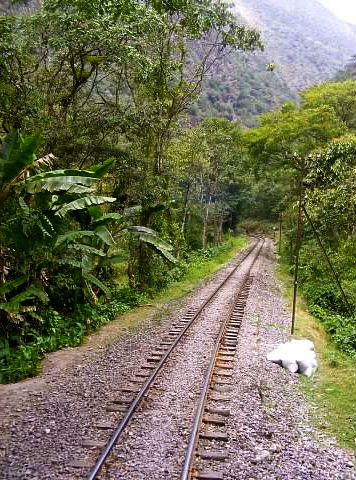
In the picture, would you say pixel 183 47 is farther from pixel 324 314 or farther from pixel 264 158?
pixel 264 158

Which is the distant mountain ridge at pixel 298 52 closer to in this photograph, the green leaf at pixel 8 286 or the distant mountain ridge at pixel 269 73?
the distant mountain ridge at pixel 269 73

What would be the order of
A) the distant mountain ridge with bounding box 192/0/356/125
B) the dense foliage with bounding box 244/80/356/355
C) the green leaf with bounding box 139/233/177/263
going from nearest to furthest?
the green leaf with bounding box 139/233/177/263 → the dense foliage with bounding box 244/80/356/355 → the distant mountain ridge with bounding box 192/0/356/125

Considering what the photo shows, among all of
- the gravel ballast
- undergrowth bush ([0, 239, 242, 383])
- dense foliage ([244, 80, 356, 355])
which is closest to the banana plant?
undergrowth bush ([0, 239, 242, 383])

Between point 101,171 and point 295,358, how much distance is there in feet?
19.0

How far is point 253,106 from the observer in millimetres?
92500

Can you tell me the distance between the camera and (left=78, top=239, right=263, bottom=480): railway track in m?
5.76

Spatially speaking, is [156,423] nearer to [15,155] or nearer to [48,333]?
[48,333]

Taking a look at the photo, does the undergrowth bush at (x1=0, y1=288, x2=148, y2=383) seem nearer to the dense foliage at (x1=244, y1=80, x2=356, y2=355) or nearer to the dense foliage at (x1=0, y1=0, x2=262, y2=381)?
the dense foliage at (x1=0, y1=0, x2=262, y2=381)

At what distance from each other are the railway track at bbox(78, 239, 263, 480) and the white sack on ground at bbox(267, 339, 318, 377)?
975mm

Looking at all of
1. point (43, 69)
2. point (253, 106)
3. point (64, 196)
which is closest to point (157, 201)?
point (43, 69)

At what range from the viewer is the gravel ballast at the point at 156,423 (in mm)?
5715

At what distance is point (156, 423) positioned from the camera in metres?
6.79

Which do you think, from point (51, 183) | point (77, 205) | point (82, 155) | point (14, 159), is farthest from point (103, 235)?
point (14, 159)

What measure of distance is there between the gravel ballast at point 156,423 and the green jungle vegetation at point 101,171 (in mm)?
1363
